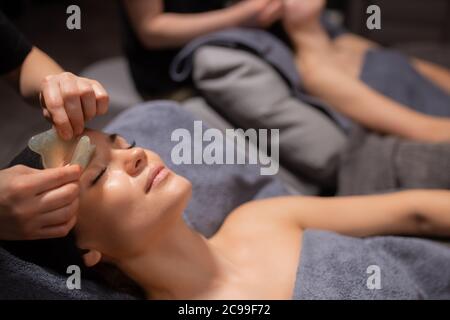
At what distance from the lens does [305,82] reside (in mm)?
1146

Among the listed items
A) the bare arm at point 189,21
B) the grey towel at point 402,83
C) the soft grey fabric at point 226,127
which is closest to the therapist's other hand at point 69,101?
the bare arm at point 189,21

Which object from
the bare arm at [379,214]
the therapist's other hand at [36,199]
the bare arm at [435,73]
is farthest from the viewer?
the bare arm at [435,73]

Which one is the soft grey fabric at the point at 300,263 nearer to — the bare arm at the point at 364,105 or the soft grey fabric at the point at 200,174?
the soft grey fabric at the point at 200,174

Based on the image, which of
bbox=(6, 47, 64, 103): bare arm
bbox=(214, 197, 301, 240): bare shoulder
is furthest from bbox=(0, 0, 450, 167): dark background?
bbox=(214, 197, 301, 240): bare shoulder

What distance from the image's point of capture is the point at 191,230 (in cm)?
78

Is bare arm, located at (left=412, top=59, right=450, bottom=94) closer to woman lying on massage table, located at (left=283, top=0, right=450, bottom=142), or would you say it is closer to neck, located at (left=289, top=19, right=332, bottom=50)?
woman lying on massage table, located at (left=283, top=0, right=450, bottom=142)

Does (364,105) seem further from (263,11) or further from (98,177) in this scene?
(98,177)

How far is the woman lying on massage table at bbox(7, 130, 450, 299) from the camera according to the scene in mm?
646

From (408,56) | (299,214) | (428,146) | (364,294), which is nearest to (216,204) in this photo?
(299,214)

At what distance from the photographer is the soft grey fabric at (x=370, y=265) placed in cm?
72

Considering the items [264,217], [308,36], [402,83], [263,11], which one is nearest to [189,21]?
[263,11]

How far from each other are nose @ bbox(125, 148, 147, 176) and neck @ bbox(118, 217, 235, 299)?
0.33 feet

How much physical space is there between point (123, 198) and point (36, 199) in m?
0.16
